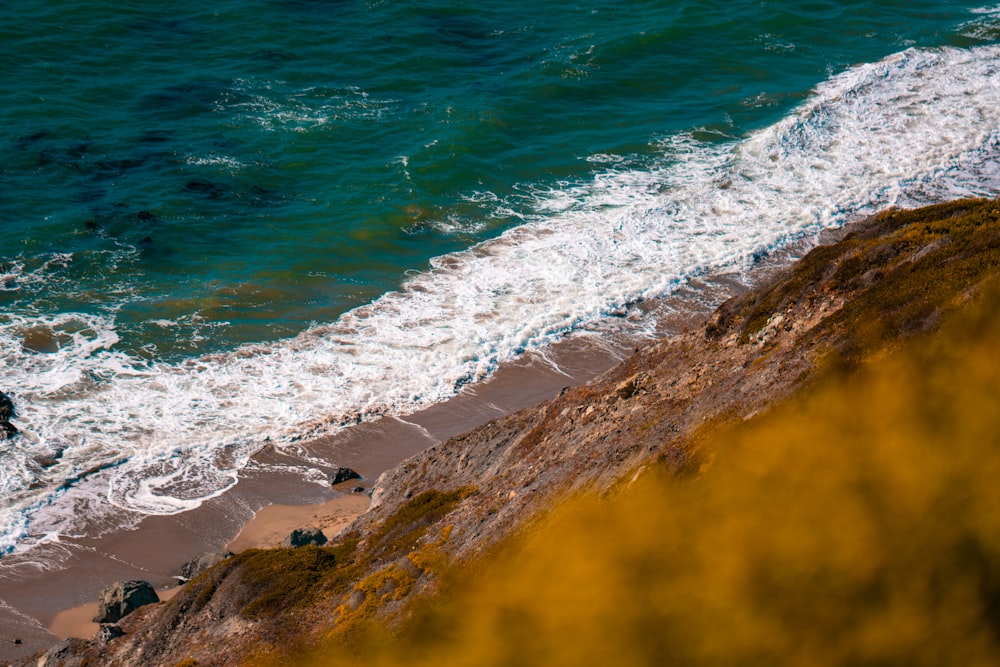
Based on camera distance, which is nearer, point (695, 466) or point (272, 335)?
point (695, 466)

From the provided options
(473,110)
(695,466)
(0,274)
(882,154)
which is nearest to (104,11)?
(473,110)

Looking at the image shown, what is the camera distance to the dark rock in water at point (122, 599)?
44.1ft

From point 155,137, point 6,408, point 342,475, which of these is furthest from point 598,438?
point 155,137

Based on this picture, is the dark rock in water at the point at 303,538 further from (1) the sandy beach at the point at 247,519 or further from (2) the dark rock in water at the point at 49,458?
(2) the dark rock in water at the point at 49,458

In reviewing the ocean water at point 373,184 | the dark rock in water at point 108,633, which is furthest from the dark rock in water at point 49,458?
the dark rock in water at point 108,633

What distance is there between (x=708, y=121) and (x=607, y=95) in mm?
4671

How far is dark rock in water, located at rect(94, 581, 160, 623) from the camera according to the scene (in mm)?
13453

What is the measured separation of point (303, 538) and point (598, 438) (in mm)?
5788

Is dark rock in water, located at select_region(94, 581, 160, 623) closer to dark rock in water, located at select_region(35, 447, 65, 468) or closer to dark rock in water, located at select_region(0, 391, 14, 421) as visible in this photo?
dark rock in water, located at select_region(35, 447, 65, 468)

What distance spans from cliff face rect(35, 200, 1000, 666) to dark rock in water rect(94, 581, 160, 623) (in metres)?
1.32

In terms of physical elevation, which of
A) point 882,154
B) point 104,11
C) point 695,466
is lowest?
point 882,154

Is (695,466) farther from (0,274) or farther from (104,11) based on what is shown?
(104,11)

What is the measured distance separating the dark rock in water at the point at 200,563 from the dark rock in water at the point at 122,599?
954 mm

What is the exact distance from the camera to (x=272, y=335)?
22.3 m
